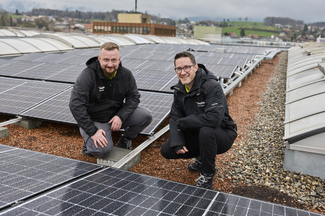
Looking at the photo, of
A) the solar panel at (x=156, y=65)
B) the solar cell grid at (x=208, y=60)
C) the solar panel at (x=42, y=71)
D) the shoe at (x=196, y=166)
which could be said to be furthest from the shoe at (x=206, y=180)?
the solar cell grid at (x=208, y=60)

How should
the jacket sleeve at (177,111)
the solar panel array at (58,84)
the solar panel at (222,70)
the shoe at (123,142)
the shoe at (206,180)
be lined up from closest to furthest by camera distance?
1. the shoe at (206,180)
2. the jacket sleeve at (177,111)
3. the shoe at (123,142)
4. the solar panel array at (58,84)
5. the solar panel at (222,70)

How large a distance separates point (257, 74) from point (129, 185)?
15561mm

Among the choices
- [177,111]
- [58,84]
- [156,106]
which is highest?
[177,111]

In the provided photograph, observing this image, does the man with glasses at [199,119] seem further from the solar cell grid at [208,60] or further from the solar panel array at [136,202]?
the solar cell grid at [208,60]

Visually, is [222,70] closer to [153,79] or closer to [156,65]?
[156,65]

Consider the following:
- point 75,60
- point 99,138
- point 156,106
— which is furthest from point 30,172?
point 75,60

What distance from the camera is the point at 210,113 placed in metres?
4.19

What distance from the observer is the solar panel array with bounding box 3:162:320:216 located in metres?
3.00

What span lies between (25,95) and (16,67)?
14.7 feet

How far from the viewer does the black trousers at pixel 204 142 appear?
413 centimetres

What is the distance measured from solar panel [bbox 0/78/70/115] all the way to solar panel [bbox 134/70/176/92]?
2525 millimetres

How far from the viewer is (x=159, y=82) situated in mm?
9172

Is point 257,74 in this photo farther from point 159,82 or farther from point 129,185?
point 129,185

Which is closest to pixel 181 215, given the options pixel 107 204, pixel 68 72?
pixel 107 204
